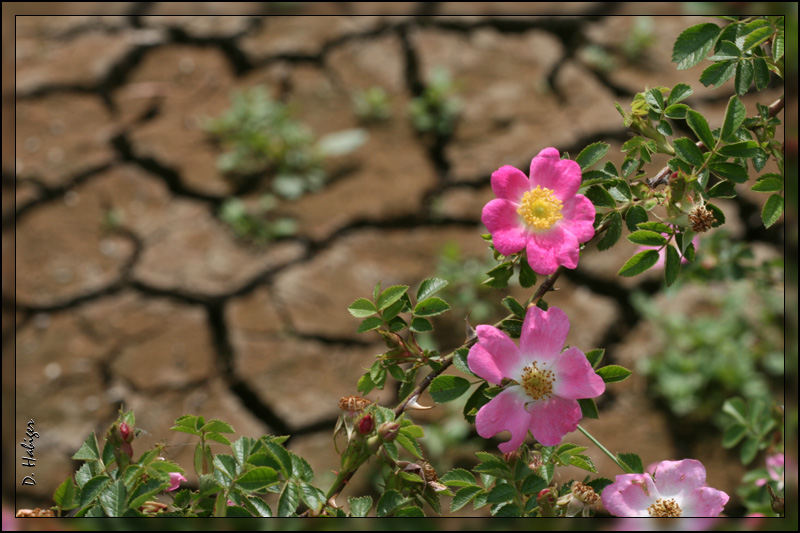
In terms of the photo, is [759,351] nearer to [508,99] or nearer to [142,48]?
[508,99]

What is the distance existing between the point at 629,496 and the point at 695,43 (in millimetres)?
571

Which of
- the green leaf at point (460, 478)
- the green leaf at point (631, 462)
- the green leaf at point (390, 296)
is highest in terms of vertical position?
the green leaf at point (390, 296)

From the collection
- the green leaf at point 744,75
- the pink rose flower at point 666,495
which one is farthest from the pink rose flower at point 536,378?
the green leaf at point 744,75

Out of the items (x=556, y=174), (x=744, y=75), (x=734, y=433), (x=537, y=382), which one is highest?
(x=744, y=75)

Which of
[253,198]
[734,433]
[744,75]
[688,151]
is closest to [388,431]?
[688,151]

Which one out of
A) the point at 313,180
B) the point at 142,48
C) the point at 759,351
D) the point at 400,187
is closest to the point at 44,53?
the point at 142,48

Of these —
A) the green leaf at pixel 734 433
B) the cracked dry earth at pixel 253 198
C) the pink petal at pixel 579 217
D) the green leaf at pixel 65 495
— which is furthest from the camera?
the cracked dry earth at pixel 253 198

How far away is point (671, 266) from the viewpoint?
2.50 feet

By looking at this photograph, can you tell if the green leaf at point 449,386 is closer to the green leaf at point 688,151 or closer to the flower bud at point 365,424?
the flower bud at point 365,424

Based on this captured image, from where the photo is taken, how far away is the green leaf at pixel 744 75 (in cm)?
82

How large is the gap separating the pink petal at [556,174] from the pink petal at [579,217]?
1cm

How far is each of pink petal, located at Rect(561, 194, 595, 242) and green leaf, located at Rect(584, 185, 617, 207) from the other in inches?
1.0

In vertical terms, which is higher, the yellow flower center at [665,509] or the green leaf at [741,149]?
the green leaf at [741,149]

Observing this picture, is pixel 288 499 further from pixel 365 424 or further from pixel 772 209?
pixel 772 209
